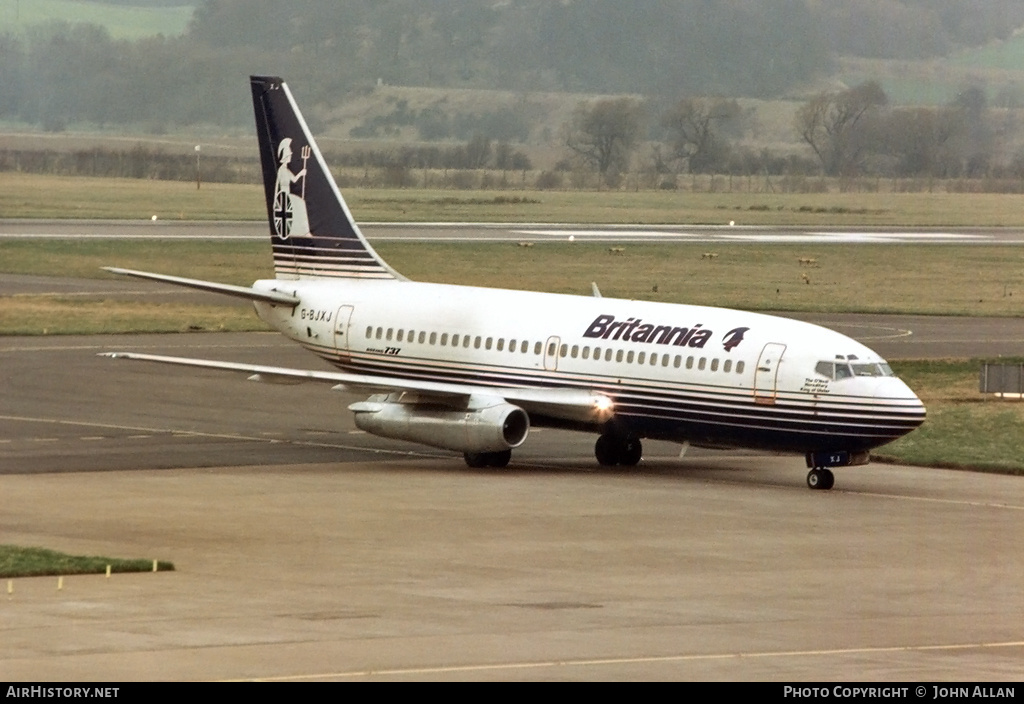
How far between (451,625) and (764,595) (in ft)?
17.3

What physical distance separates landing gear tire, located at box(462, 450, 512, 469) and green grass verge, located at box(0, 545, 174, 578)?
13.9m

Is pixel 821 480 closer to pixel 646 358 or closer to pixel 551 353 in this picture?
pixel 646 358

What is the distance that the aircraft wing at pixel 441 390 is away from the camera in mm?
42250

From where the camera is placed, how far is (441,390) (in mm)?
42188

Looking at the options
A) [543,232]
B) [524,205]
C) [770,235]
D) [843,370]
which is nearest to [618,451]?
[843,370]

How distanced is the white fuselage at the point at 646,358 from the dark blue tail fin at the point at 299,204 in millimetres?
1394

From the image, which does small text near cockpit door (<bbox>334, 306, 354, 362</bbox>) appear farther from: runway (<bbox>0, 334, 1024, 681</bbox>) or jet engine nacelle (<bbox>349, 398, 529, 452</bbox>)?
jet engine nacelle (<bbox>349, 398, 529, 452</bbox>)

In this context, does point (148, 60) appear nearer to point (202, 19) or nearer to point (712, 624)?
point (202, 19)

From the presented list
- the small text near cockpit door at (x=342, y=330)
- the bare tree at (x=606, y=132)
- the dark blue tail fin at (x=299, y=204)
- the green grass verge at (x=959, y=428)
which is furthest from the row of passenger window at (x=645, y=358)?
the bare tree at (x=606, y=132)

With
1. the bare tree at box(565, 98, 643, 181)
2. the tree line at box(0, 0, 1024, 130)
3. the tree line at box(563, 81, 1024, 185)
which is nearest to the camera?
A: the tree line at box(563, 81, 1024, 185)

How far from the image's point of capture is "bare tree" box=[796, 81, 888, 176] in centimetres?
16212

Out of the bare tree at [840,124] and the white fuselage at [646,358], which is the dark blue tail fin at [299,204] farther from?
the bare tree at [840,124]

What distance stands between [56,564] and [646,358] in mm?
16390

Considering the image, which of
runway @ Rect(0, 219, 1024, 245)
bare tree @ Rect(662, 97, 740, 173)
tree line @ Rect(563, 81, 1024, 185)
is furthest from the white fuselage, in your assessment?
bare tree @ Rect(662, 97, 740, 173)
